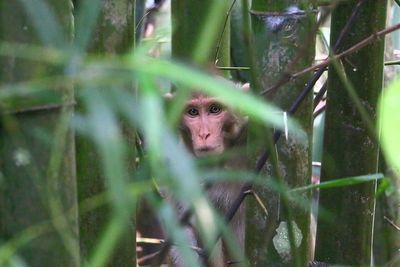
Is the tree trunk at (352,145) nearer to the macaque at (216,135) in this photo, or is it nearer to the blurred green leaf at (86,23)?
the macaque at (216,135)

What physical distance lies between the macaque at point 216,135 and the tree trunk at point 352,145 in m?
0.73

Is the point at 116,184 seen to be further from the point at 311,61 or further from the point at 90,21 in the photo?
the point at 311,61

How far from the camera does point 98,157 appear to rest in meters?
1.54

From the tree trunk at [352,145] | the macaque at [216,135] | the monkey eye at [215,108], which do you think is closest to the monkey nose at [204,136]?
the macaque at [216,135]

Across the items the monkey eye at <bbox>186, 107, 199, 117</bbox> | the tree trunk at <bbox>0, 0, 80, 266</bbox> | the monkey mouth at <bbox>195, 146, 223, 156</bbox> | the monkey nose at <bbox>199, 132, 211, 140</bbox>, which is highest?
the tree trunk at <bbox>0, 0, 80, 266</bbox>

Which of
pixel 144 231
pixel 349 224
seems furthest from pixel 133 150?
pixel 144 231

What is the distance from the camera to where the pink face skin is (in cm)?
282

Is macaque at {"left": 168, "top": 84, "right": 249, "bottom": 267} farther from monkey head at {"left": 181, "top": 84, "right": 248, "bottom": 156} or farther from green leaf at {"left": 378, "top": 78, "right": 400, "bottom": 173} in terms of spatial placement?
green leaf at {"left": 378, "top": 78, "right": 400, "bottom": 173}

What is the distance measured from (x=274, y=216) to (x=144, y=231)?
2552mm

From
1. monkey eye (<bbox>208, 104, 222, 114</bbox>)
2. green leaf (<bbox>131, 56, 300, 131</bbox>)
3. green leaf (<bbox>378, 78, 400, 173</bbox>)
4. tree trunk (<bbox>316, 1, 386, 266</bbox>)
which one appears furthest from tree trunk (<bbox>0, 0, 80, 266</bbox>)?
monkey eye (<bbox>208, 104, 222, 114</bbox>)

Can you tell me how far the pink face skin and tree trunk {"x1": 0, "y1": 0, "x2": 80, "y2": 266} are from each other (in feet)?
5.53

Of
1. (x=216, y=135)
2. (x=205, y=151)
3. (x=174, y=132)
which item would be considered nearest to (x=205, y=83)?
(x=174, y=132)

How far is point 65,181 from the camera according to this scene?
108 centimetres

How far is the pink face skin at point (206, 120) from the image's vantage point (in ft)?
9.24
